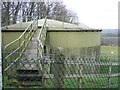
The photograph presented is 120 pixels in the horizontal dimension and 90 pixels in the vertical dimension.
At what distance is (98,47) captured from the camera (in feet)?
32.4

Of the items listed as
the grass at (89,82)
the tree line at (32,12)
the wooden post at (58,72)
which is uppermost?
the tree line at (32,12)

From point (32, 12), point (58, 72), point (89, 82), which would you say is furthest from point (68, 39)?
point (58, 72)

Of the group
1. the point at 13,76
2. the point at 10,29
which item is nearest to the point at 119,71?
the point at 13,76

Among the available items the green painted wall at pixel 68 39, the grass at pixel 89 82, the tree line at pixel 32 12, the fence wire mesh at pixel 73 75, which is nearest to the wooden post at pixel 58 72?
the fence wire mesh at pixel 73 75

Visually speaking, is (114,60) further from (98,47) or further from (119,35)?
(98,47)

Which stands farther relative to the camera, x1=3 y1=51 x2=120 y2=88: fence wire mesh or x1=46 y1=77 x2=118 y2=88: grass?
x1=46 y1=77 x2=118 y2=88: grass

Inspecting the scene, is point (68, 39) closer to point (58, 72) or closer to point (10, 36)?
point (10, 36)

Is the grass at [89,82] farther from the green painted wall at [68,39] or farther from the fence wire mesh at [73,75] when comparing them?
the green painted wall at [68,39]

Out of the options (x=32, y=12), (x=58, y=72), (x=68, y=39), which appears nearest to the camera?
(x=58, y=72)

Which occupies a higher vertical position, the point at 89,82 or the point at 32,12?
the point at 32,12

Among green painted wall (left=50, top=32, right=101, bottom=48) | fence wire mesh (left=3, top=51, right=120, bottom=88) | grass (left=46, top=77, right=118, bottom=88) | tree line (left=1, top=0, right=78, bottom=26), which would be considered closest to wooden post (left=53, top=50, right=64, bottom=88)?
fence wire mesh (left=3, top=51, right=120, bottom=88)

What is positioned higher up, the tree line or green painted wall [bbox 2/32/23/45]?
the tree line

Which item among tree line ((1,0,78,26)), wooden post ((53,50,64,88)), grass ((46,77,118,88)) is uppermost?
tree line ((1,0,78,26))

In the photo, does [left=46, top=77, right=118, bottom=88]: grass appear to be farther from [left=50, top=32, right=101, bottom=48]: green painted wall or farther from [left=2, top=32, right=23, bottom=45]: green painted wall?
[left=2, top=32, right=23, bottom=45]: green painted wall
